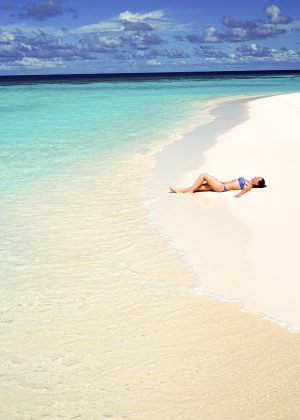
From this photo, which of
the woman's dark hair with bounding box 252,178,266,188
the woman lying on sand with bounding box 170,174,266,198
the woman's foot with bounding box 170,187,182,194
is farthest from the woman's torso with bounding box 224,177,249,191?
the woman's foot with bounding box 170,187,182,194

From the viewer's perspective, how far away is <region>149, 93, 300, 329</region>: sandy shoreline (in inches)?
170

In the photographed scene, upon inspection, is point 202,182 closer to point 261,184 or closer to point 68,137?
point 261,184

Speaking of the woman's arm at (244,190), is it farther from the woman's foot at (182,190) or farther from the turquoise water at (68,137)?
the turquoise water at (68,137)

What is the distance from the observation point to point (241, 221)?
613 centimetres

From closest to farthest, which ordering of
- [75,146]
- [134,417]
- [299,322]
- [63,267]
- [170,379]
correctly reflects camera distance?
[134,417], [170,379], [299,322], [63,267], [75,146]

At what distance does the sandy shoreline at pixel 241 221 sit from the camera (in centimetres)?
431

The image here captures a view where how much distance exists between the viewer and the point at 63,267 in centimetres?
492

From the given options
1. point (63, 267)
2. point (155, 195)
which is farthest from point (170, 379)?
point (155, 195)

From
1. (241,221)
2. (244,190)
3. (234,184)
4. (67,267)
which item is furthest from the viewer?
(234,184)

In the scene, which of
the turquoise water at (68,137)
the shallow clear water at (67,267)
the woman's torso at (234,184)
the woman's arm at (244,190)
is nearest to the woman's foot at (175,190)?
the shallow clear water at (67,267)

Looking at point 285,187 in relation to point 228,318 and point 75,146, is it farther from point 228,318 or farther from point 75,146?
point 75,146

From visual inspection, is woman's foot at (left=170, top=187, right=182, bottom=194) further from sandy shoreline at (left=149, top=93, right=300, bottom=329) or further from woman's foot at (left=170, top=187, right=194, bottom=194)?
sandy shoreline at (left=149, top=93, right=300, bottom=329)

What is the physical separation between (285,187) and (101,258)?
364 centimetres

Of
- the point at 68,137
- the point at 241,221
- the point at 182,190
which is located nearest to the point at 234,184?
the point at 182,190
